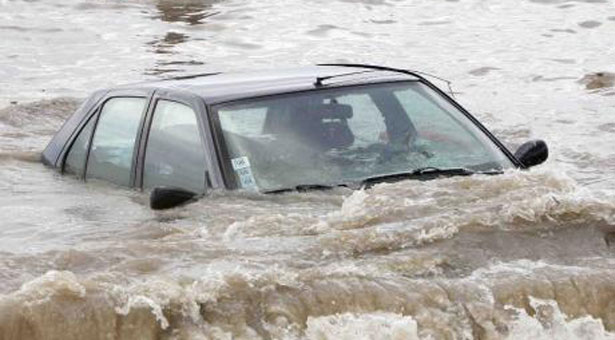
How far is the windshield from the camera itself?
6426 millimetres

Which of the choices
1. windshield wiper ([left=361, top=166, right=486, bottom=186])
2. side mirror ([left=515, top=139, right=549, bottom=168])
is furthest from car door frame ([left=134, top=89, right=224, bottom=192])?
side mirror ([left=515, top=139, right=549, bottom=168])

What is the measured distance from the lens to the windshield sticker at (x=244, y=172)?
627cm

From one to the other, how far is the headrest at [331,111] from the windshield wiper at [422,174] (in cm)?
44

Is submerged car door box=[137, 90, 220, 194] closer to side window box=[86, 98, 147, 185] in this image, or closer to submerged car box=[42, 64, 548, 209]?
submerged car box=[42, 64, 548, 209]

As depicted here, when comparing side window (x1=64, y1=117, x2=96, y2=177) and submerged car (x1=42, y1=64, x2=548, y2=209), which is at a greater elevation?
submerged car (x1=42, y1=64, x2=548, y2=209)

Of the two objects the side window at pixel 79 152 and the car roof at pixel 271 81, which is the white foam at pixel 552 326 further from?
the side window at pixel 79 152

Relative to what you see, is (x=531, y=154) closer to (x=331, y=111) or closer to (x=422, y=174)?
(x=422, y=174)

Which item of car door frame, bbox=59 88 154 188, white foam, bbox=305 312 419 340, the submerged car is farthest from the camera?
car door frame, bbox=59 88 154 188

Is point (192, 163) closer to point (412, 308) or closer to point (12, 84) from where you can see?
point (412, 308)

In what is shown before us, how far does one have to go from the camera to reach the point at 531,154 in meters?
6.96

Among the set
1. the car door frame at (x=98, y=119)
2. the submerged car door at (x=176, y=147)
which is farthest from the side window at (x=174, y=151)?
the car door frame at (x=98, y=119)

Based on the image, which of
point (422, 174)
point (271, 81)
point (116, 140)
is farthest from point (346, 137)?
point (116, 140)

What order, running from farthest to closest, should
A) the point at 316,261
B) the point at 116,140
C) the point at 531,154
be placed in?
the point at 116,140
the point at 531,154
the point at 316,261

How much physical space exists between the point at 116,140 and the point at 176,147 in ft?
3.11
